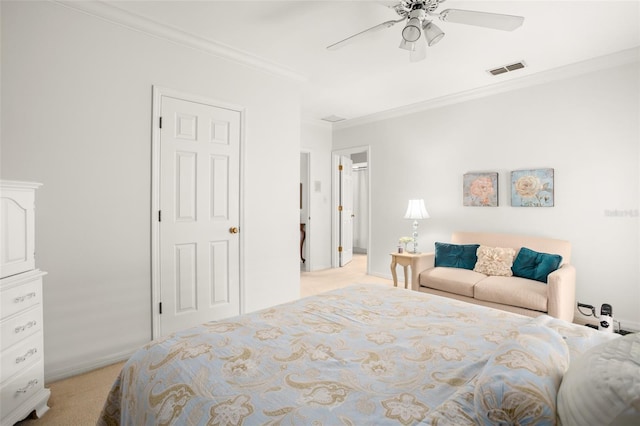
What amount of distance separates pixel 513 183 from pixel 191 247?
145 inches

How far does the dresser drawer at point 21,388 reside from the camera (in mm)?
1612

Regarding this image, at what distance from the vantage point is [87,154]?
2391 millimetres

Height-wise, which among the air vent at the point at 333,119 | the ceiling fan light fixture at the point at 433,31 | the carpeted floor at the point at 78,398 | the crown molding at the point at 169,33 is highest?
the air vent at the point at 333,119

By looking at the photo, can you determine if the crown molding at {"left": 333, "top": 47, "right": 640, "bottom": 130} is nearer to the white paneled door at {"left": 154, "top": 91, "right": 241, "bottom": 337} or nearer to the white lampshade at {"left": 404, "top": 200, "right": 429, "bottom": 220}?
the white lampshade at {"left": 404, "top": 200, "right": 429, "bottom": 220}

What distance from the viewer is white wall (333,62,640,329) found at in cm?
319

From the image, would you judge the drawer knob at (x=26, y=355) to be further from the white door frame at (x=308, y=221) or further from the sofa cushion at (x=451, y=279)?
the white door frame at (x=308, y=221)

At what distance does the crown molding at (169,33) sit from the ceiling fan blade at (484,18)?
1.89 meters

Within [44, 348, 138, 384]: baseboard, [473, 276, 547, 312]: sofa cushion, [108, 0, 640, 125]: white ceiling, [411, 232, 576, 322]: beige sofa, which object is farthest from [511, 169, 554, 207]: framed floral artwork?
Result: [44, 348, 138, 384]: baseboard

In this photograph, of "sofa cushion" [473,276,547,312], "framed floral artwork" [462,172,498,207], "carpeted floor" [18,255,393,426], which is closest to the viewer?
"carpeted floor" [18,255,393,426]

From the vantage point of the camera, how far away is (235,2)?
2.41 m

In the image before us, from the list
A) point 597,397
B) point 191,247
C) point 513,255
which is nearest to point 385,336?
point 597,397

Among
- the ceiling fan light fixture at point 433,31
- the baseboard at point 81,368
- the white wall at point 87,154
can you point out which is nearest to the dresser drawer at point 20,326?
the white wall at point 87,154

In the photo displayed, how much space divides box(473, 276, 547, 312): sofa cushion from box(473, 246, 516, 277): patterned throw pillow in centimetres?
16

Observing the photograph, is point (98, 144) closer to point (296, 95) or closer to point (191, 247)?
point (191, 247)
